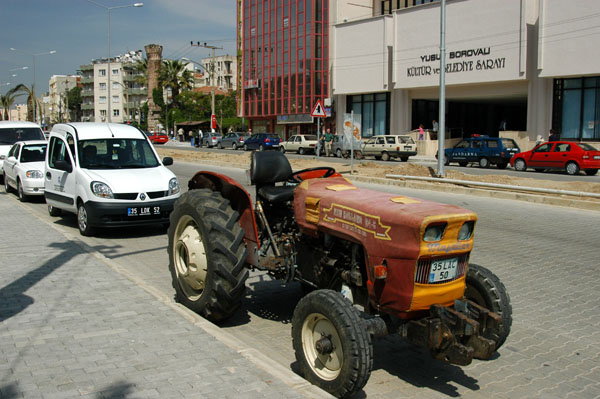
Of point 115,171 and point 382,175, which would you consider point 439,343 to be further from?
point 382,175

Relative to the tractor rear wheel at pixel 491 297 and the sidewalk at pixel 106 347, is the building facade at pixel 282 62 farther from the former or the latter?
the tractor rear wheel at pixel 491 297

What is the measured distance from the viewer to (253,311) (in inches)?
254

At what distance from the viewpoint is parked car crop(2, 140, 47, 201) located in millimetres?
15562

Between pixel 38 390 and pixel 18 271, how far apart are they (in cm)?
401

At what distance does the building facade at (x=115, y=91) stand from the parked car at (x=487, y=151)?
98577 mm

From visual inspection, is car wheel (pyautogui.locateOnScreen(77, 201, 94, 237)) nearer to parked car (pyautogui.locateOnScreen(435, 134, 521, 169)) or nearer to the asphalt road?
the asphalt road

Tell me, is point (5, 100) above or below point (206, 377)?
above

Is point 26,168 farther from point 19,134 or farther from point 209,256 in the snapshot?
point 209,256

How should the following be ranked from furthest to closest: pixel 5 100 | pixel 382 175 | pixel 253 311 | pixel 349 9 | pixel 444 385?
pixel 5 100 < pixel 349 9 < pixel 382 175 < pixel 253 311 < pixel 444 385

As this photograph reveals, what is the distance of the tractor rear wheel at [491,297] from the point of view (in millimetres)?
4605

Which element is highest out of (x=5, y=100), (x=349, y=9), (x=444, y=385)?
(x=349, y=9)

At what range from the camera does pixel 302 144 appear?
45.4 meters

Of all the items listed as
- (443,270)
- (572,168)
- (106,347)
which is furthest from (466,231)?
(572,168)

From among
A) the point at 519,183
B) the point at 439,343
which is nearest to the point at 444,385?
the point at 439,343
